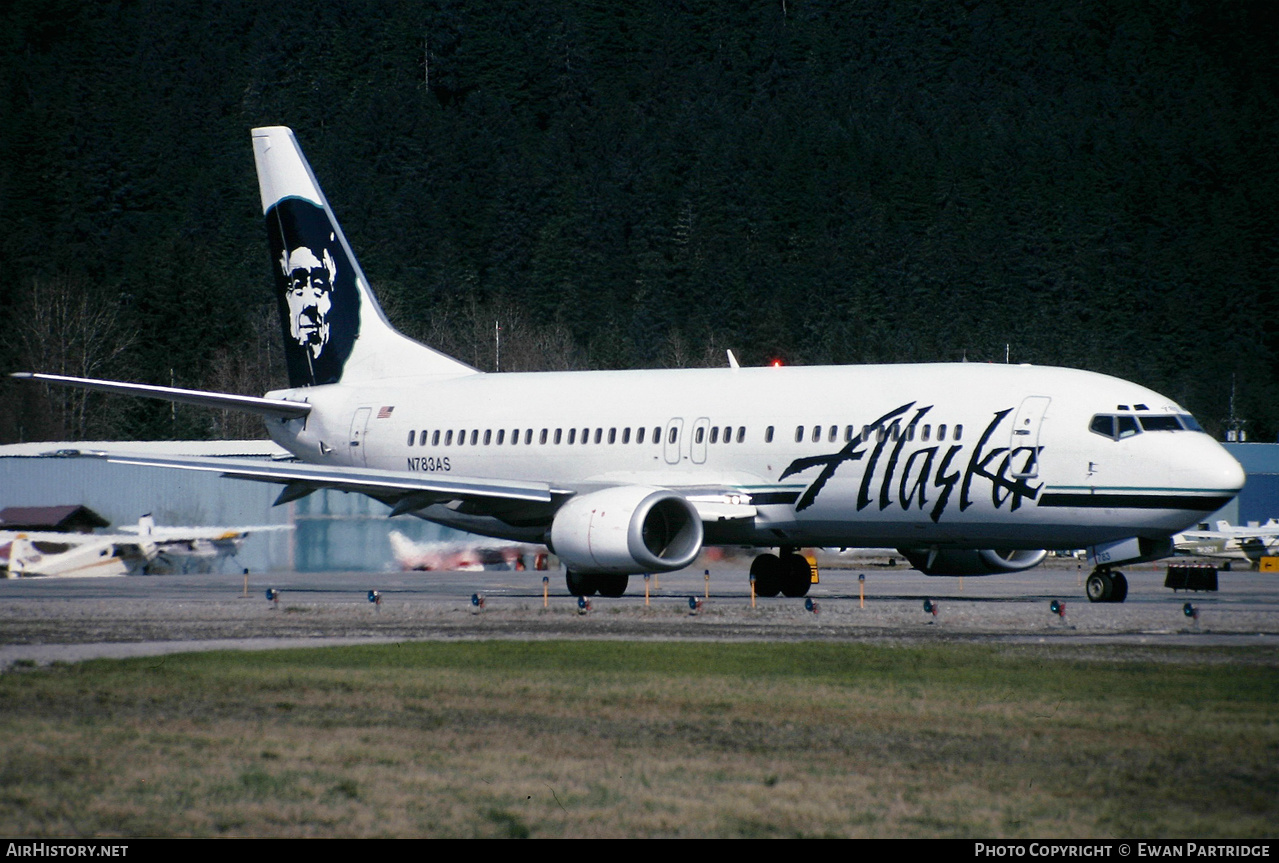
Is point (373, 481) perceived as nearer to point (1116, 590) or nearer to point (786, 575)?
point (786, 575)

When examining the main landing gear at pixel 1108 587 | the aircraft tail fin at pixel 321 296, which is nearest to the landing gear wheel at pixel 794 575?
the main landing gear at pixel 1108 587

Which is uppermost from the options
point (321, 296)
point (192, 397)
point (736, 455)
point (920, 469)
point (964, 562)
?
point (321, 296)

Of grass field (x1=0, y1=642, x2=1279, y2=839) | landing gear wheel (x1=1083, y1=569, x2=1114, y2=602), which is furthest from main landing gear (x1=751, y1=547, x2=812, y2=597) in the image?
grass field (x1=0, y1=642, x2=1279, y2=839)

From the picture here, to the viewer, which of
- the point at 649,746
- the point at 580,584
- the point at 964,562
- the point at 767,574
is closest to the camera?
the point at 649,746

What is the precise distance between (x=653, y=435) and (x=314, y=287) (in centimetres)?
976

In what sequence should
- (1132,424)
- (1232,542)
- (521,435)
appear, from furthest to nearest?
(1232,542) < (521,435) < (1132,424)

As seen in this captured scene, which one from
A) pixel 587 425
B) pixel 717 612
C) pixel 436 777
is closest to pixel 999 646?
pixel 717 612

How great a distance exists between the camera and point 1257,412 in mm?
131875

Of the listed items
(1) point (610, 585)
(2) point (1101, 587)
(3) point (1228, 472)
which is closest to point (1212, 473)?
(3) point (1228, 472)

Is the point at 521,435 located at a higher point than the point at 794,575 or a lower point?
higher

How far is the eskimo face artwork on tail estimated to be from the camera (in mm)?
37531

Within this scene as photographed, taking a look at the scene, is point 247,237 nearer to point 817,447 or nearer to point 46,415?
point 46,415

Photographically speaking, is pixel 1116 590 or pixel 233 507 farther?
pixel 233 507

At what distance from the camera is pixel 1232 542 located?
51938 millimetres
